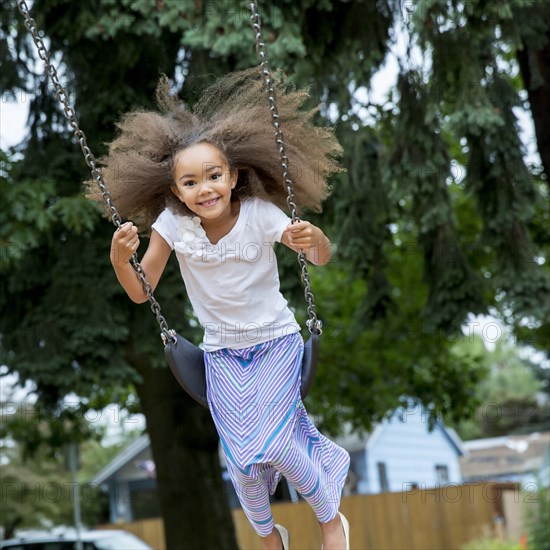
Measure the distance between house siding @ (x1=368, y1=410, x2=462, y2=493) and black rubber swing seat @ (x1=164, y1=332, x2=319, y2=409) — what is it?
26.0 metres

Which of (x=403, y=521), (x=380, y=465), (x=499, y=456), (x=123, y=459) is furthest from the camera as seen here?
(x=499, y=456)

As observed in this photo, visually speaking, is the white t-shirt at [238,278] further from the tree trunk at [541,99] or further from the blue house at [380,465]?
the blue house at [380,465]

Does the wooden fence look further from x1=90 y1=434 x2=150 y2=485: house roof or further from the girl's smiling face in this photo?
x1=90 y1=434 x2=150 y2=485: house roof

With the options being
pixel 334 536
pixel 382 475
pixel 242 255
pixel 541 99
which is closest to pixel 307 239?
pixel 242 255

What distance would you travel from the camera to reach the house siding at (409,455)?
30.8 m

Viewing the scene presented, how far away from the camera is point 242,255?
3.83m

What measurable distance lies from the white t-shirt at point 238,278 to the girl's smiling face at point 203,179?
0.37 ft

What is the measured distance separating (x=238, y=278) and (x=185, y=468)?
8550 mm

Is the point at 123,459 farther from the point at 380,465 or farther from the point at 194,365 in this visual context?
the point at 194,365

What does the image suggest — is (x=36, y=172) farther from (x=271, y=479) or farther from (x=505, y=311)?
(x=271, y=479)

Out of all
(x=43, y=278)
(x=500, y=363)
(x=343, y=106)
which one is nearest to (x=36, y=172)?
(x=43, y=278)

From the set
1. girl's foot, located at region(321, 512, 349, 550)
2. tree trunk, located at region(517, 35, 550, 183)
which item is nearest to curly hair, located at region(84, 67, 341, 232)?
girl's foot, located at region(321, 512, 349, 550)

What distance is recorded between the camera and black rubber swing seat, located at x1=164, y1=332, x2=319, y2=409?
3822 millimetres

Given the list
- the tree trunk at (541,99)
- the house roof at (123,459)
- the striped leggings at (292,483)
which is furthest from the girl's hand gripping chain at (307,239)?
the house roof at (123,459)
